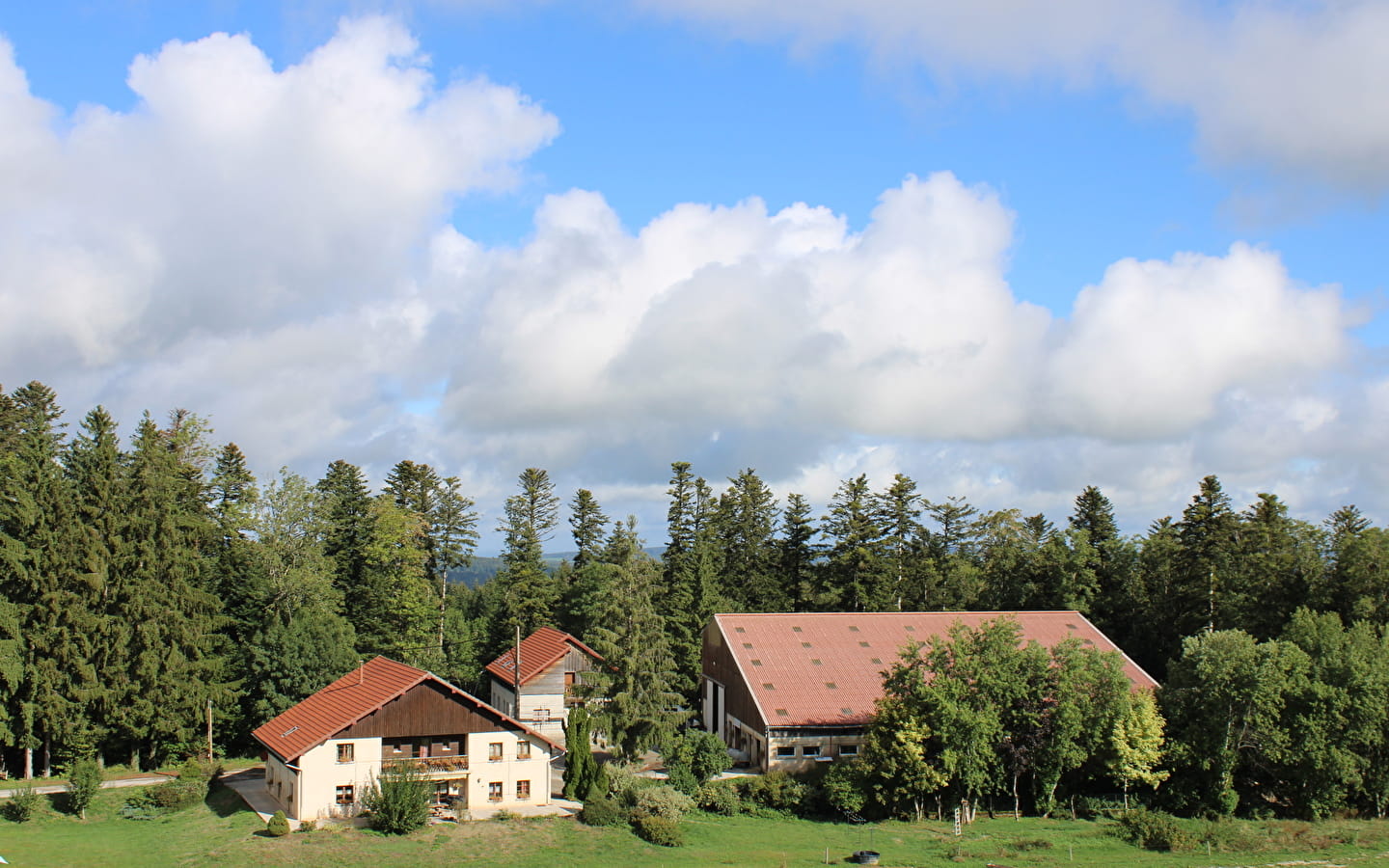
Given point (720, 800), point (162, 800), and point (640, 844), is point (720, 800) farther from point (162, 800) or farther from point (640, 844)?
point (162, 800)

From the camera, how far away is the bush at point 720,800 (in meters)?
40.5

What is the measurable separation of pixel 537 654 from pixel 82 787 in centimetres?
2426

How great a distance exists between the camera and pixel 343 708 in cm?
4056

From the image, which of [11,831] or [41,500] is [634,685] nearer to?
[11,831]

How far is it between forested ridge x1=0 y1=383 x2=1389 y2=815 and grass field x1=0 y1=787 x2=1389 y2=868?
118 inches

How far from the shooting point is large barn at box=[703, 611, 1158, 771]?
148 feet

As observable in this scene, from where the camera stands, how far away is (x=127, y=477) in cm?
4831

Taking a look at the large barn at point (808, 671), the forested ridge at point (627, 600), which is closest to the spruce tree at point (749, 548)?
the forested ridge at point (627, 600)

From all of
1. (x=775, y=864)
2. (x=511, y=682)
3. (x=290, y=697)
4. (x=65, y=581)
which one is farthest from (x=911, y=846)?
(x=65, y=581)

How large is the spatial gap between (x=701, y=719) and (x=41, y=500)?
35.9 meters

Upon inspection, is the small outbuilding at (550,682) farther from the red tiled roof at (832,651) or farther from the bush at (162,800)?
the bush at (162,800)

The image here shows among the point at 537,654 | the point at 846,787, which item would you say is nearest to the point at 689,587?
the point at 537,654

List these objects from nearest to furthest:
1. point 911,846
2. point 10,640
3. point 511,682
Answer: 1. point 911,846
2. point 10,640
3. point 511,682

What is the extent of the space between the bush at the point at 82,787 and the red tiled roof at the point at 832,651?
92.7 ft
